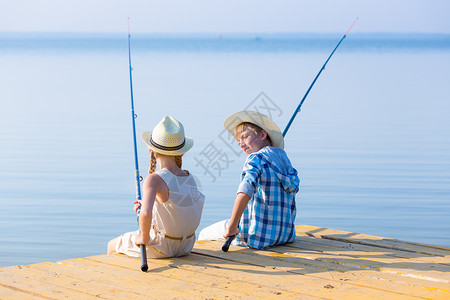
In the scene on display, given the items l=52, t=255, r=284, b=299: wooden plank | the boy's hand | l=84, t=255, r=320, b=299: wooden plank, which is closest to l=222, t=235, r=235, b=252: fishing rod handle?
the boy's hand

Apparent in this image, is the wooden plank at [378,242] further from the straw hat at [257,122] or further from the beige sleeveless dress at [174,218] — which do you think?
the beige sleeveless dress at [174,218]

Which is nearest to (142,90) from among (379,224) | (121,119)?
(121,119)

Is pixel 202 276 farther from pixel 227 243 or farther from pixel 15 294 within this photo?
pixel 15 294

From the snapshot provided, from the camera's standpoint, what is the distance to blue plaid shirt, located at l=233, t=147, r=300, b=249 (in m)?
4.21

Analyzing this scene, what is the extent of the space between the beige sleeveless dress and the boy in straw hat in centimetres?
24

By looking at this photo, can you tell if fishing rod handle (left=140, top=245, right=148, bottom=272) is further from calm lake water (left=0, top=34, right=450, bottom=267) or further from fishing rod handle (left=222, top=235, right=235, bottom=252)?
calm lake water (left=0, top=34, right=450, bottom=267)

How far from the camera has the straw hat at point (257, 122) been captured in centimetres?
429

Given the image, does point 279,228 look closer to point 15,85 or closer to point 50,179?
point 50,179

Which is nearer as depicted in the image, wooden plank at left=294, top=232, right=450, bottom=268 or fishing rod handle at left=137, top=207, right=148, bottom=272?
fishing rod handle at left=137, top=207, right=148, bottom=272

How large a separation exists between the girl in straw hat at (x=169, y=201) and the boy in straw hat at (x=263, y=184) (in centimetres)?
27

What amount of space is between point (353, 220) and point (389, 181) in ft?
5.62

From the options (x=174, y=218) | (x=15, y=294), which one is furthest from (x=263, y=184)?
(x=15, y=294)

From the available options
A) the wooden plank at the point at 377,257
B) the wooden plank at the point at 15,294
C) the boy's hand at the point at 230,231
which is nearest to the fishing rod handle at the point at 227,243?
the boy's hand at the point at 230,231

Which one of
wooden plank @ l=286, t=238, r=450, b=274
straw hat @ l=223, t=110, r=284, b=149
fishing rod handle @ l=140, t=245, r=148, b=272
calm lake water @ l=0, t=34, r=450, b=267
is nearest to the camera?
fishing rod handle @ l=140, t=245, r=148, b=272
